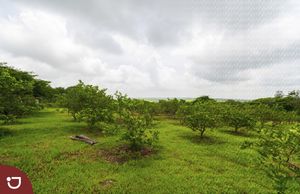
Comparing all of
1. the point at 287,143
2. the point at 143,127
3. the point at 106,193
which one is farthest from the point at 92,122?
the point at 287,143

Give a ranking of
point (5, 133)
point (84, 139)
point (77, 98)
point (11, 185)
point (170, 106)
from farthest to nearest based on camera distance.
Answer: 1. point (170, 106)
2. point (77, 98)
3. point (5, 133)
4. point (84, 139)
5. point (11, 185)

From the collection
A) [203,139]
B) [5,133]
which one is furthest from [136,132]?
[5,133]

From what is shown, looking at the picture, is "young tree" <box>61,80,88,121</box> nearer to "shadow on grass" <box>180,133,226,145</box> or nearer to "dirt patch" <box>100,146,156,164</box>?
"dirt patch" <box>100,146,156,164</box>

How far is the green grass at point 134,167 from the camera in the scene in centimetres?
1100

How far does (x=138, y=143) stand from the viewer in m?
15.8

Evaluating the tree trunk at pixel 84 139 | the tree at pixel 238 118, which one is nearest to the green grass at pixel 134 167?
the tree trunk at pixel 84 139

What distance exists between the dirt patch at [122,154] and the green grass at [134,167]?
16.5 inches

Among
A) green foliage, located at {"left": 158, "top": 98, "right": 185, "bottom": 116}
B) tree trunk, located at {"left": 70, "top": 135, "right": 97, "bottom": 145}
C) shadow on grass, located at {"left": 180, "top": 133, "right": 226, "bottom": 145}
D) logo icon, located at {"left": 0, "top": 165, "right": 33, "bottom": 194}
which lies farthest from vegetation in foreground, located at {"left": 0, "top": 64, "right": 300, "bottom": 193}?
green foliage, located at {"left": 158, "top": 98, "right": 185, "bottom": 116}

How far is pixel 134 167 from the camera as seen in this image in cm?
1354

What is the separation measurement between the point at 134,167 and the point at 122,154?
7.82ft

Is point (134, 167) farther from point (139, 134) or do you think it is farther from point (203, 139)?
point (203, 139)

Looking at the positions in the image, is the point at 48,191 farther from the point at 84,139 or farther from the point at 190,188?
the point at 84,139

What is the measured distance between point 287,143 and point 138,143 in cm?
878

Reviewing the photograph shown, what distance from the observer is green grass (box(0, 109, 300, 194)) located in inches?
433
